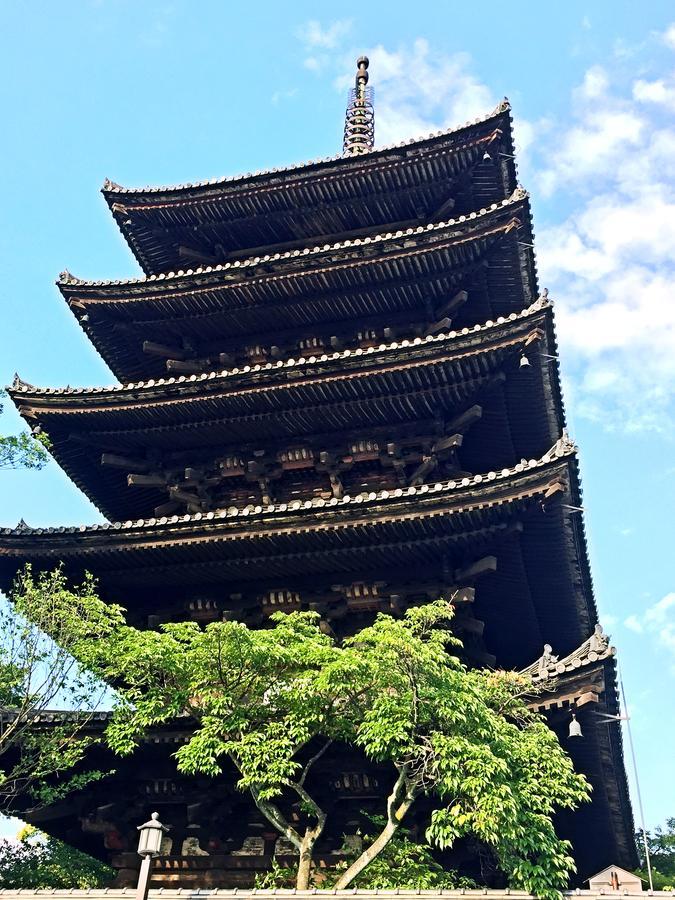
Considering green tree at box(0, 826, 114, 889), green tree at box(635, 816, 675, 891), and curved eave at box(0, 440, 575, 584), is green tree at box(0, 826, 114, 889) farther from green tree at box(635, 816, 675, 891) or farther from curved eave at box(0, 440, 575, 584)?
green tree at box(635, 816, 675, 891)

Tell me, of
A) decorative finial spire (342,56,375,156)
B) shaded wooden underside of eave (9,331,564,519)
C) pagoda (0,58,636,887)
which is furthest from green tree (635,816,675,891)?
decorative finial spire (342,56,375,156)

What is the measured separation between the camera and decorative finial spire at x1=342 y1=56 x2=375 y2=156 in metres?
29.6

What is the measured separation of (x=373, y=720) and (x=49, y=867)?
13.7 m

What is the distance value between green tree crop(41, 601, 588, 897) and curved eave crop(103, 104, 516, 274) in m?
12.5

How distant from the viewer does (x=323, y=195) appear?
23.0 metres

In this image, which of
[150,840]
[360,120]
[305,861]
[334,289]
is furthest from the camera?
[360,120]

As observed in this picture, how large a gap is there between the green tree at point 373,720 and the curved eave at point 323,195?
494 inches

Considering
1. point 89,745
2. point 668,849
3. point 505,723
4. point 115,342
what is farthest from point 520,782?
point 668,849

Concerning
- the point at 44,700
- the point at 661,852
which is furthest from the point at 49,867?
the point at 661,852

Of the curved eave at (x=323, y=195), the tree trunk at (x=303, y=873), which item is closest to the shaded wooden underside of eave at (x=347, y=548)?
the tree trunk at (x=303, y=873)

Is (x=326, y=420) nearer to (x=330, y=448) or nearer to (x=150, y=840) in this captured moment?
(x=330, y=448)

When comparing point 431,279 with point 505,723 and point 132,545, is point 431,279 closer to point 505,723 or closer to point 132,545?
point 132,545

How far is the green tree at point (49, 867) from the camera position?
1991 centimetres

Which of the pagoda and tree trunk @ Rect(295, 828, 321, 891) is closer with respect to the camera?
tree trunk @ Rect(295, 828, 321, 891)
